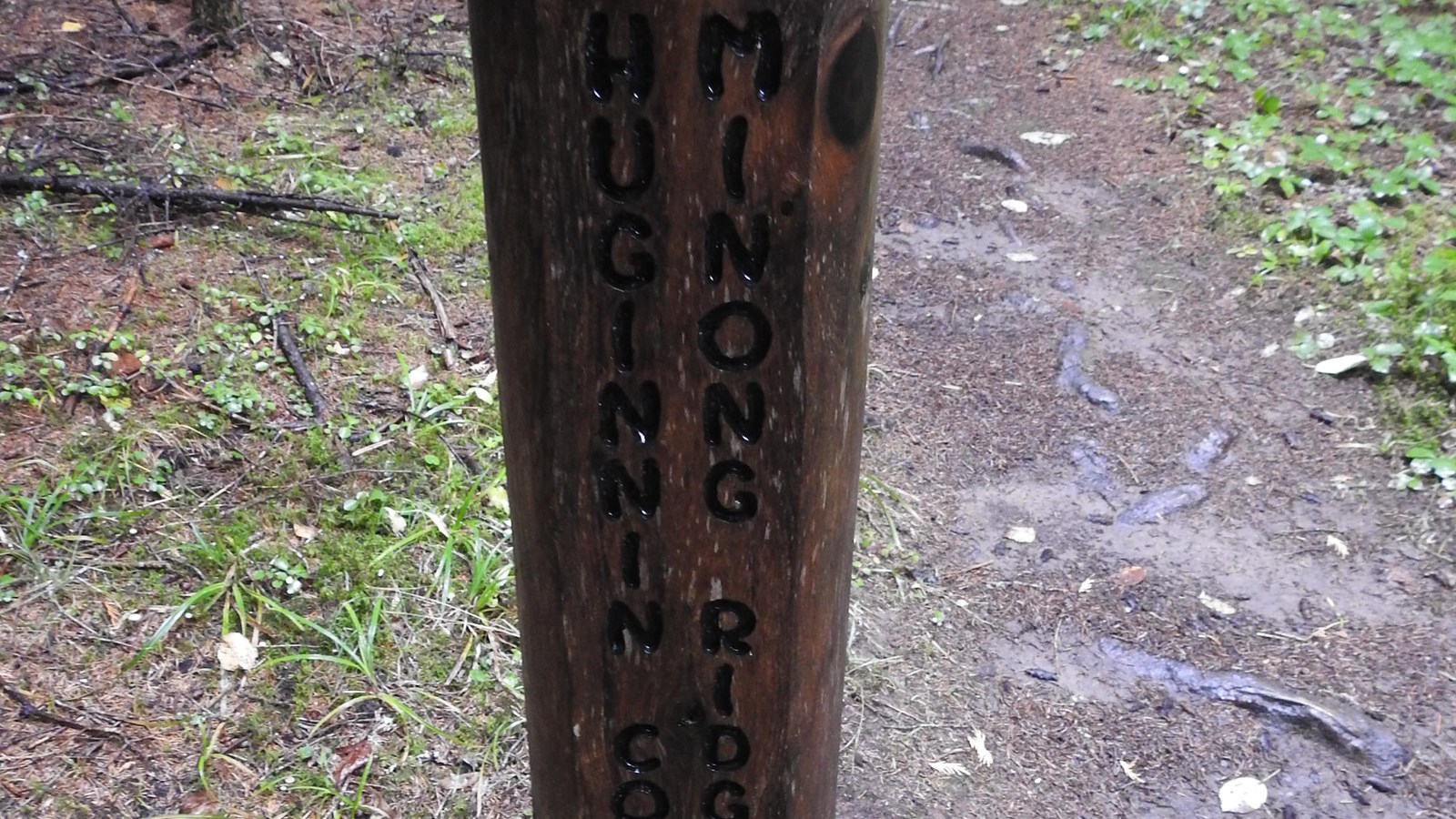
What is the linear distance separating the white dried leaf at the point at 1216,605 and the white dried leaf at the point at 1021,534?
0.46 metres

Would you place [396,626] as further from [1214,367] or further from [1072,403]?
[1214,367]

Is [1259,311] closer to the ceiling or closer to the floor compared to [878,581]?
closer to the ceiling

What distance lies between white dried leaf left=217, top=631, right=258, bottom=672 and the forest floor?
0.02 m

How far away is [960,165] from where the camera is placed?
195 inches

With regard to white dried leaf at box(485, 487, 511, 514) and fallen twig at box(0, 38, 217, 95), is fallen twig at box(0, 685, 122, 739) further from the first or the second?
fallen twig at box(0, 38, 217, 95)

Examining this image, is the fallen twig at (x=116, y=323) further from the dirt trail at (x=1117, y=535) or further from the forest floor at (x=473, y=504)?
the dirt trail at (x=1117, y=535)

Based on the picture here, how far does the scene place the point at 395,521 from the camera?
2830 mm

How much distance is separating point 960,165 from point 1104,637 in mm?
2672

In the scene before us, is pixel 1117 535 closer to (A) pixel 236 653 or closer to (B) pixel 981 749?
(B) pixel 981 749

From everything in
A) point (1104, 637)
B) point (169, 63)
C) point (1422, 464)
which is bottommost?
point (1104, 637)

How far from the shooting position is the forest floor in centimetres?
243

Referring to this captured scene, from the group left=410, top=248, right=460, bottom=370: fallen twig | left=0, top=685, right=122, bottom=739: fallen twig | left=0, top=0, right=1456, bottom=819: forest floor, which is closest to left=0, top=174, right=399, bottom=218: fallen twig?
left=0, top=0, right=1456, bottom=819: forest floor

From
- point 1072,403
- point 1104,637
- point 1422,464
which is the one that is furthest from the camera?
point 1072,403

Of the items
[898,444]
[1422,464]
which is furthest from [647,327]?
[1422,464]
